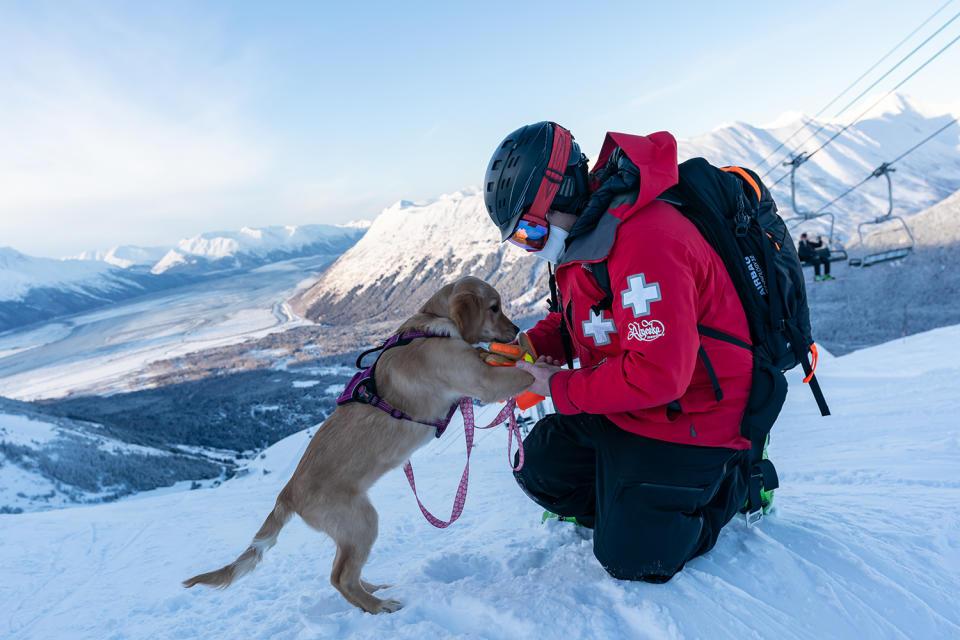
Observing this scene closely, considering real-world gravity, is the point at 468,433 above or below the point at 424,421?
below

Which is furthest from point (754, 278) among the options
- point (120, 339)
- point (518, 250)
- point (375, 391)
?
point (120, 339)

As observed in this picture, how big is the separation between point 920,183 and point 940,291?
116086 mm

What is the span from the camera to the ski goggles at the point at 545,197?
3096 mm

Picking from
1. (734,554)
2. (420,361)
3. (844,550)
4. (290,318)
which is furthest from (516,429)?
(290,318)

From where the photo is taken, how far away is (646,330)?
245 centimetres

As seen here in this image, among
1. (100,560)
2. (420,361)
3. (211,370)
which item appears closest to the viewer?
(420,361)

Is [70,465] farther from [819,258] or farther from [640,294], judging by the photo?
[819,258]

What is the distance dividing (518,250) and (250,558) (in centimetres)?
12980

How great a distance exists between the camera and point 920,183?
12775cm

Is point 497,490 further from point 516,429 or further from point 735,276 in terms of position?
point 735,276

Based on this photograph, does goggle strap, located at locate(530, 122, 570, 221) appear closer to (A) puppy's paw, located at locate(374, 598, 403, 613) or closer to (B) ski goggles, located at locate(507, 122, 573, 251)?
(B) ski goggles, located at locate(507, 122, 573, 251)

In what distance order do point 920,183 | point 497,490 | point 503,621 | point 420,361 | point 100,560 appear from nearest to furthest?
point 503,621, point 420,361, point 100,560, point 497,490, point 920,183

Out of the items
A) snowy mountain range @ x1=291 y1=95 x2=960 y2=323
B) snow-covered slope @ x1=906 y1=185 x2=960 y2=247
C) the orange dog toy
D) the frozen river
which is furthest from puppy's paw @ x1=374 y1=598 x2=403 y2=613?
the frozen river

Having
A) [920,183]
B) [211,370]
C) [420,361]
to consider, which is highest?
[920,183]
